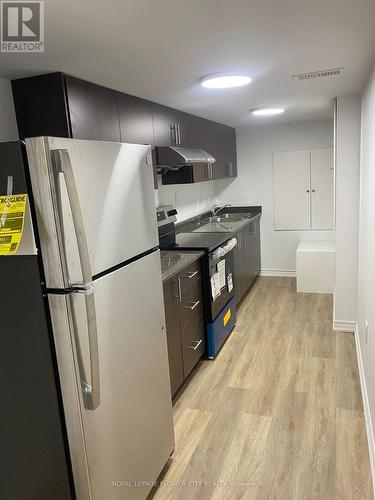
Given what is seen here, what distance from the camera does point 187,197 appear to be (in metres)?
4.61

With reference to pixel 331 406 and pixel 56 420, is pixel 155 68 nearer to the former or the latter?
pixel 56 420

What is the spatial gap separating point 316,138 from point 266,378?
3.45 meters

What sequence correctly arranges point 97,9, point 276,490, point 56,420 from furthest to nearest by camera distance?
1. point 276,490
2. point 56,420
3. point 97,9

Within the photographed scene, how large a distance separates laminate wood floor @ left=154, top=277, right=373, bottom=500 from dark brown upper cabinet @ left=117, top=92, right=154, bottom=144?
A: 1.90 metres

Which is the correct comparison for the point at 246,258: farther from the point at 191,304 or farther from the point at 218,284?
the point at 191,304

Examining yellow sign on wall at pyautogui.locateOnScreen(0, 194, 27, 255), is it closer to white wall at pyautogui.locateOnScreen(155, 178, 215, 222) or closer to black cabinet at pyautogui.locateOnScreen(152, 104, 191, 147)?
black cabinet at pyautogui.locateOnScreen(152, 104, 191, 147)

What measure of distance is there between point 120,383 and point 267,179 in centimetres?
436

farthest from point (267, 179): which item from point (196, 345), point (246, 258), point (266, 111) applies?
point (196, 345)

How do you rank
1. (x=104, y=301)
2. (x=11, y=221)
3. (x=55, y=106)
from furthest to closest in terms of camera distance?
(x=55, y=106), (x=104, y=301), (x=11, y=221)

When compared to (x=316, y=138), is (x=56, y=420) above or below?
below

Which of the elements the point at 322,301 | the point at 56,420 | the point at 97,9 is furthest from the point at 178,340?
the point at 322,301

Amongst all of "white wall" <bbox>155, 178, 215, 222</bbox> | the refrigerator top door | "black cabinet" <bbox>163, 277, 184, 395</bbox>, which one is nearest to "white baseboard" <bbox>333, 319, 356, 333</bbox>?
"black cabinet" <bbox>163, 277, 184, 395</bbox>

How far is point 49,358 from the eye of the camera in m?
1.34

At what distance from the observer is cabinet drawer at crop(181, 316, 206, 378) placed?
2826mm
